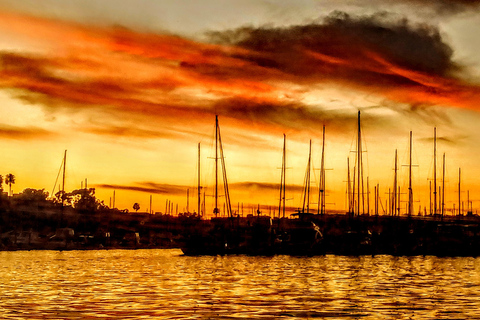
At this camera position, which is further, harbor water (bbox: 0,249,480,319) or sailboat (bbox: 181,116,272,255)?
sailboat (bbox: 181,116,272,255)

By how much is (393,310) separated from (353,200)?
84.2m

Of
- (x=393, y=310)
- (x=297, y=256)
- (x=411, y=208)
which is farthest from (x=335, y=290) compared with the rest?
(x=411, y=208)

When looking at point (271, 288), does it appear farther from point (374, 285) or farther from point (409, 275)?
point (409, 275)

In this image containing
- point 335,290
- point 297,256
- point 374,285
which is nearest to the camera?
point 335,290

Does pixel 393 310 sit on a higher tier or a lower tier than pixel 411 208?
lower

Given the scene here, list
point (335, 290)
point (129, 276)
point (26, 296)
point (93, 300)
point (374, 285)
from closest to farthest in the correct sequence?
point (93, 300) < point (26, 296) < point (335, 290) < point (374, 285) < point (129, 276)

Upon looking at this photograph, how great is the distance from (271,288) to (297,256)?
6669 cm

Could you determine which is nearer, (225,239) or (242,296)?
(242,296)

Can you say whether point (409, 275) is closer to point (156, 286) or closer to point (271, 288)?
point (271, 288)

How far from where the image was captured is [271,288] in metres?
53.4

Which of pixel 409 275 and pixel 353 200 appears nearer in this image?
pixel 409 275

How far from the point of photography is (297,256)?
11938 cm

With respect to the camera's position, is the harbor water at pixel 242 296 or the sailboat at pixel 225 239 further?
the sailboat at pixel 225 239

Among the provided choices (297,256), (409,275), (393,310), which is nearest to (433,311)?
(393,310)
